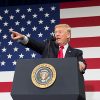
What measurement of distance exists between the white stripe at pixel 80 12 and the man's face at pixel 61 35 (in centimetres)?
112

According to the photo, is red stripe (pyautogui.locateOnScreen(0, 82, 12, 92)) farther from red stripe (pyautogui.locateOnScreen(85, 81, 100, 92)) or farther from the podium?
the podium

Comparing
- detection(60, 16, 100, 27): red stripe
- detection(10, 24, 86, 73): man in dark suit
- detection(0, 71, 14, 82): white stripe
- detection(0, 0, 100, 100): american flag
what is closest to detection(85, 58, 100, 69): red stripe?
detection(0, 0, 100, 100): american flag

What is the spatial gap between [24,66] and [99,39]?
1406mm

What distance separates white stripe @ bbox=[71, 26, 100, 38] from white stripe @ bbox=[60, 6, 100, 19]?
14 cm

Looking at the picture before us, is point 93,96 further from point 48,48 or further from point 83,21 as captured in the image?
point 48,48

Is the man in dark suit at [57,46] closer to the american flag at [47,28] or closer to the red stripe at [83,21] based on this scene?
the american flag at [47,28]

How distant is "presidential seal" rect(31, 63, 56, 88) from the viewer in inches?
70.8

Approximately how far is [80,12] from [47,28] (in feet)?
1.16

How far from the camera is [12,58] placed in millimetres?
3240

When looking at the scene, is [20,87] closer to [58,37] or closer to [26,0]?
[58,37]

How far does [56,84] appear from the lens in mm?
1788

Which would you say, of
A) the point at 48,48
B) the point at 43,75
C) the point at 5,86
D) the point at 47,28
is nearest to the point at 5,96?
the point at 5,86

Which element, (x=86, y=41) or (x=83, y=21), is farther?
(x=83, y=21)

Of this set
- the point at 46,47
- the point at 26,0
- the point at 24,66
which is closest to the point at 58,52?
the point at 46,47
